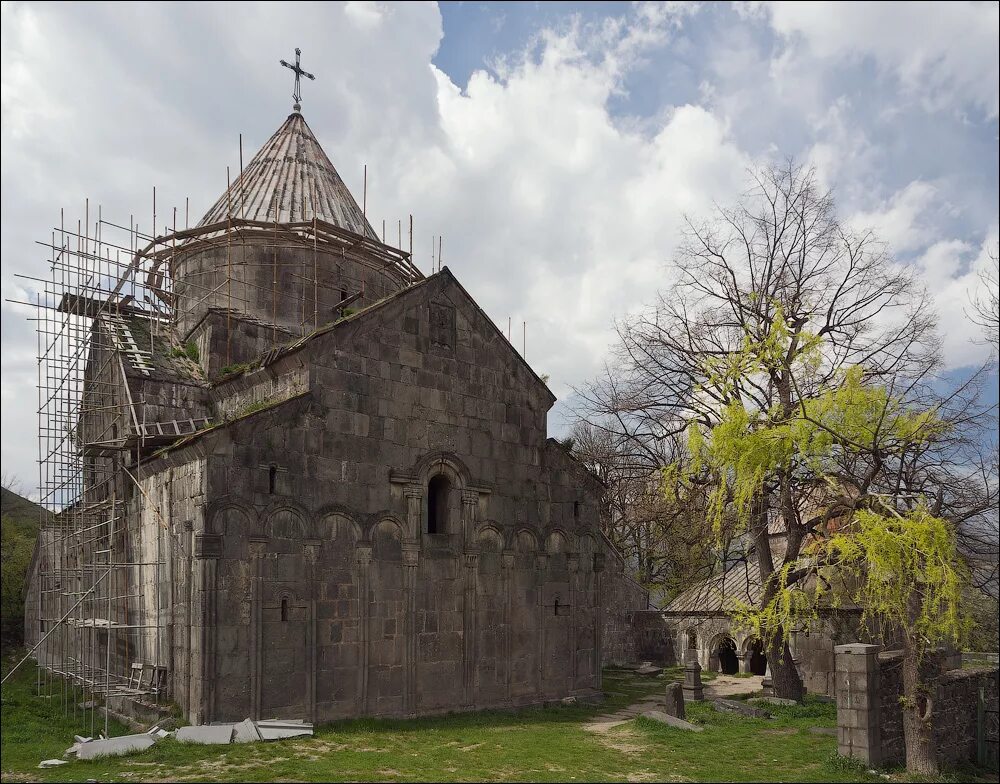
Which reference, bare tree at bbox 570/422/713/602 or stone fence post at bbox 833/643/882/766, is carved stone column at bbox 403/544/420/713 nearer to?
bare tree at bbox 570/422/713/602

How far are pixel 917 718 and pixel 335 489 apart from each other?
31.6ft

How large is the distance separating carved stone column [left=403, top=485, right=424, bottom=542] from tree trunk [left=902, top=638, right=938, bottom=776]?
8227 millimetres

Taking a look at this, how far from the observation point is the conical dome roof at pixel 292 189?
1925 centimetres

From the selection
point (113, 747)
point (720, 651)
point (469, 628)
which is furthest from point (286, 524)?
point (720, 651)

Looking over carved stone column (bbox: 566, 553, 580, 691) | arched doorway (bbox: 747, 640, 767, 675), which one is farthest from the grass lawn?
arched doorway (bbox: 747, 640, 767, 675)

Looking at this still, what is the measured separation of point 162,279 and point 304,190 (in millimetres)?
4371

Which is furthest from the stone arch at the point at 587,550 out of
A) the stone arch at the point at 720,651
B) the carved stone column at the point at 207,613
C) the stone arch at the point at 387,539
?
the stone arch at the point at 720,651

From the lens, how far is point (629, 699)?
61.7 feet

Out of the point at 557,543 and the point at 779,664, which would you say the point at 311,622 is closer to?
the point at 557,543

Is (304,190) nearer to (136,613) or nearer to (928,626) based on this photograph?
(136,613)

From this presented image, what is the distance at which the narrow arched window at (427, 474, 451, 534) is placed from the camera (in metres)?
15.5

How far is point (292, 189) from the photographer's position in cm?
2003

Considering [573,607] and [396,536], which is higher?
[396,536]

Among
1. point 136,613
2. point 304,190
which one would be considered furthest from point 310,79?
point 136,613
